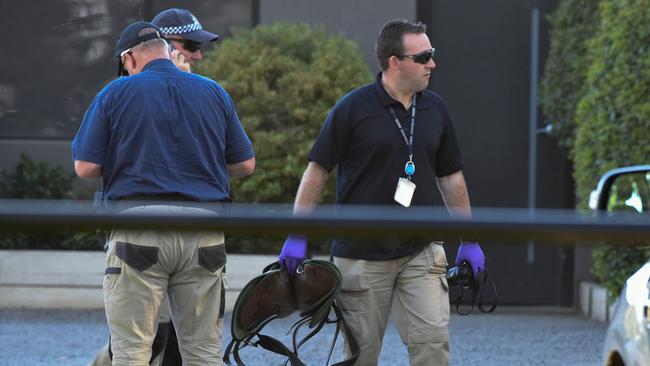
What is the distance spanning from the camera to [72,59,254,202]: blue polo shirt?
4.50 metres

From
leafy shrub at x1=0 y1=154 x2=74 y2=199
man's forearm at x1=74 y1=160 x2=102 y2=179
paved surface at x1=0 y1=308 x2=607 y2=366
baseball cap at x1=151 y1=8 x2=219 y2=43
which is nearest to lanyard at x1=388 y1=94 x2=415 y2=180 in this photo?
baseball cap at x1=151 y1=8 x2=219 y2=43

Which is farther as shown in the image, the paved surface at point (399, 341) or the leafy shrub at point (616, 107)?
the leafy shrub at point (616, 107)

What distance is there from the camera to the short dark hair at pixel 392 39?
510 centimetres

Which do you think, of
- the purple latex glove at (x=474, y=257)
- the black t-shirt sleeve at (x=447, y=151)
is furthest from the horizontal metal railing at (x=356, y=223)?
the black t-shirt sleeve at (x=447, y=151)

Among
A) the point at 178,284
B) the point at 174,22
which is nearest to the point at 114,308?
the point at 178,284

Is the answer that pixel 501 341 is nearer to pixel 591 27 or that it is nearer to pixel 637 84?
pixel 637 84

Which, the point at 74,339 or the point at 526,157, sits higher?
the point at 526,157

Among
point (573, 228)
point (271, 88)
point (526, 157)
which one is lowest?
point (526, 157)

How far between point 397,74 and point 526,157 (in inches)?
236

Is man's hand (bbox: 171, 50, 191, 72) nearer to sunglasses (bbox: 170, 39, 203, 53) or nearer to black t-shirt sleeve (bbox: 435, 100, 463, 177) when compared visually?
sunglasses (bbox: 170, 39, 203, 53)

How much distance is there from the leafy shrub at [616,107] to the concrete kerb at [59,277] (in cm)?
284

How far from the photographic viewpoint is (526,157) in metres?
10.8

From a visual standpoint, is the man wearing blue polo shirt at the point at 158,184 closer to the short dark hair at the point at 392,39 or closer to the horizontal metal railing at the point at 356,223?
the short dark hair at the point at 392,39

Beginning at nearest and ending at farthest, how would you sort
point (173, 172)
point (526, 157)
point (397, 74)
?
point (173, 172)
point (397, 74)
point (526, 157)
